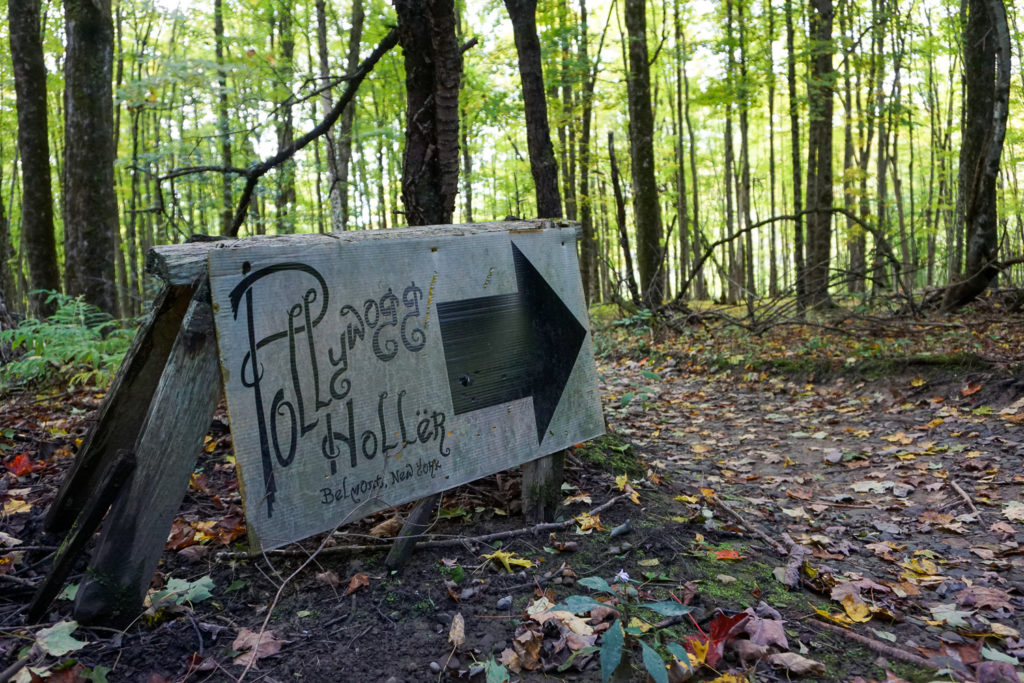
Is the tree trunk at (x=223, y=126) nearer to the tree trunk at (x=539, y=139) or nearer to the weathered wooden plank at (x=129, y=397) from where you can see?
the tree trunk at (x=539, y=139)

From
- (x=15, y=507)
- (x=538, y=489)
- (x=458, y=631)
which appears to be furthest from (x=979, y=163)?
(x=15, y=507)

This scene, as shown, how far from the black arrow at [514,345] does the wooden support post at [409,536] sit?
18.9 inches

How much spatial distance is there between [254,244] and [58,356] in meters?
4.44

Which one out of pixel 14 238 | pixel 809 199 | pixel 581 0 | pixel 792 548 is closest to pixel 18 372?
pixel 792 548

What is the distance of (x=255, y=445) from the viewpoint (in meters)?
2.05

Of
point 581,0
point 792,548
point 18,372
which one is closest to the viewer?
point 792,548

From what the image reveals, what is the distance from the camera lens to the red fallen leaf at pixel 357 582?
98.3 inches

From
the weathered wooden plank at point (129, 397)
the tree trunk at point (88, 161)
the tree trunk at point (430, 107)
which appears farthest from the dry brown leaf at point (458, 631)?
the tree trunk at point (88, 161)

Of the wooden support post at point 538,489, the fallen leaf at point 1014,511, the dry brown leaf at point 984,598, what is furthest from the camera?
the fallen leaf at point 1014,511

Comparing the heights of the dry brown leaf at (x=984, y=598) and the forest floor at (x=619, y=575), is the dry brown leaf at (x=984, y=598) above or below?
below

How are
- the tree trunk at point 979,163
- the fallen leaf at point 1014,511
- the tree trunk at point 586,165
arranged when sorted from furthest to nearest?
the tree trunk at point 586,165 < the tree trunk at point 979,163 < the fallen leaf at point 1014,511

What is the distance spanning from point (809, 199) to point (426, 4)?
10.5 metres

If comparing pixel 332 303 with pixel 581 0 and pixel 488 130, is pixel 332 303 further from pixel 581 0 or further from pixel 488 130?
pixel 488 130

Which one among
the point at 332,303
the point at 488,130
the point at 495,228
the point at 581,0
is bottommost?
the point at 332,303
